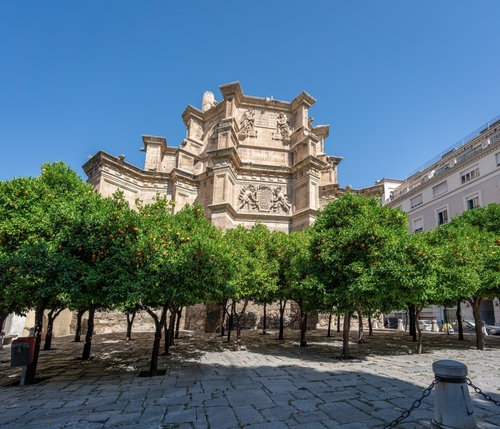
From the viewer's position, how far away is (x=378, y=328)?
26.4m

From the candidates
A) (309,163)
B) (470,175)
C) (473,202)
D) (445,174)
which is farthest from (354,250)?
(445,174)

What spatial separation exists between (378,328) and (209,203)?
18.6 metres

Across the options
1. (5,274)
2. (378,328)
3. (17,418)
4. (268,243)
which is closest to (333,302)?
(268,243)

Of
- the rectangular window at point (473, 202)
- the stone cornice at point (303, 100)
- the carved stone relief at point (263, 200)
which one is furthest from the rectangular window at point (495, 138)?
the carved stone relief at point (263, 200)

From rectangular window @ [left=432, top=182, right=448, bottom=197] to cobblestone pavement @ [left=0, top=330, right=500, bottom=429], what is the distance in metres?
22.2

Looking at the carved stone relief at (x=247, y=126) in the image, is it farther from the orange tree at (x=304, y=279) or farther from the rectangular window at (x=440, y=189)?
the rectangular window at (x=440, y=189)

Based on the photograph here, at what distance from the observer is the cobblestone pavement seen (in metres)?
5.13

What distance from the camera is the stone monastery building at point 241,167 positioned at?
23.4 m

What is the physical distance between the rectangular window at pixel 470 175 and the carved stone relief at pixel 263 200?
658 inches

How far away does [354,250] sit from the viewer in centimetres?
1052

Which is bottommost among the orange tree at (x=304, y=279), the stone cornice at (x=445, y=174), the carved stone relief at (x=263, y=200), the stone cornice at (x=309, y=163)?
the orange tree at (x=304, y=279)

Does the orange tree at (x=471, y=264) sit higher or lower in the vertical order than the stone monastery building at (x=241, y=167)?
lower

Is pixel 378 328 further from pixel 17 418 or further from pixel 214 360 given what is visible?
pixel 17 418

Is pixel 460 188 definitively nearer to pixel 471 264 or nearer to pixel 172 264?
pixel 471 264
